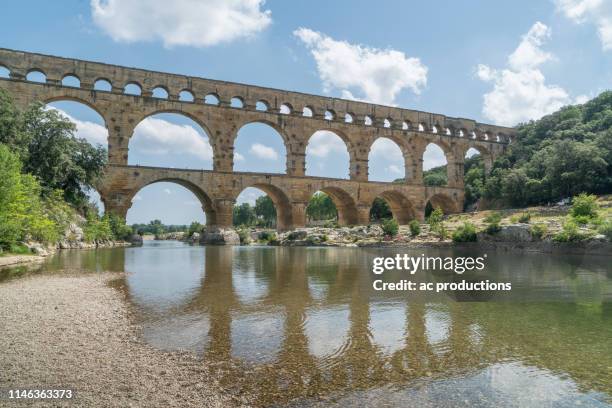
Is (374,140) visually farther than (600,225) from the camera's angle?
Yes

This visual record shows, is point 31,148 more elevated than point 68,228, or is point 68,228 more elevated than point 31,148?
point 31,148

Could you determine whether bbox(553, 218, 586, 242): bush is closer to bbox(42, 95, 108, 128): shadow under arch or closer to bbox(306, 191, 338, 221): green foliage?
bbox(42, 95, 108, 128): shadow under arch

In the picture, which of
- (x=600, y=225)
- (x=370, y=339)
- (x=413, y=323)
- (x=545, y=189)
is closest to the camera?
(x=370, y=339)

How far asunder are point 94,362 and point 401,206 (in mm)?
40366

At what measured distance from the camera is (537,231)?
23516mm

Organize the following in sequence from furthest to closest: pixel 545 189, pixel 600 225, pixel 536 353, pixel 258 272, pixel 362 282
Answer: pixel 545 189, pixel 600 225, pixel 258 272, pixel 362 282, pixel 536 353

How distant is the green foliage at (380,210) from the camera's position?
5678 cm

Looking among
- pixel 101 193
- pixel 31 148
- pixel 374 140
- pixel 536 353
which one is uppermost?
pixel 374 140

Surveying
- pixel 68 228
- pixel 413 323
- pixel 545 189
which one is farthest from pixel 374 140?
pixel 413 323

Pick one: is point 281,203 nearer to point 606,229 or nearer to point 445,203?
point 445,203

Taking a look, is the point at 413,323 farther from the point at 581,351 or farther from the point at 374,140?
the point at 374,140

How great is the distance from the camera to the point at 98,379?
3.96m

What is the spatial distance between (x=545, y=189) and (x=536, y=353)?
120ft

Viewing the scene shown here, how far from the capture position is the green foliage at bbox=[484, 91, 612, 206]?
3494 cm
